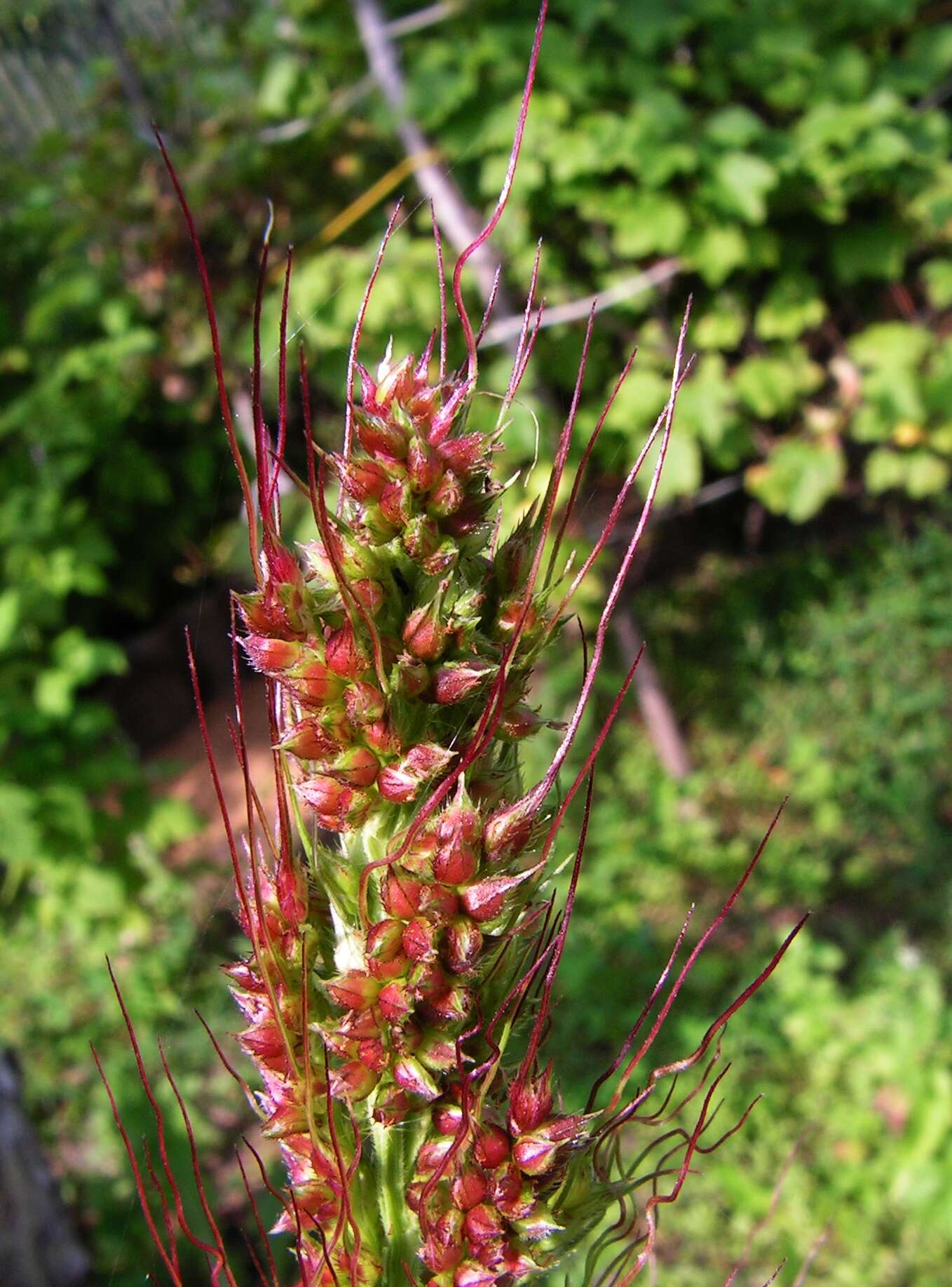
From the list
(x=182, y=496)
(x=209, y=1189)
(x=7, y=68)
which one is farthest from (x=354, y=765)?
(x=7, y=68)

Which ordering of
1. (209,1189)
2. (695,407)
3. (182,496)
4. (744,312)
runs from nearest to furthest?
(209,1189)
(695,407)
(744,312)
(182,496)

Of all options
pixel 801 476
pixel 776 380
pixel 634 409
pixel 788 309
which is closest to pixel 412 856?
pixel 634 409

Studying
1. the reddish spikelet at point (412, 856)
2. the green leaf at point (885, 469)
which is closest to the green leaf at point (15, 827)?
the reddish spikelet at point (412, 856)

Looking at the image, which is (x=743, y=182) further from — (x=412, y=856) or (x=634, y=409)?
(x=412, y=856)

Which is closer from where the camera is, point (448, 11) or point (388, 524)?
point (388, 524)

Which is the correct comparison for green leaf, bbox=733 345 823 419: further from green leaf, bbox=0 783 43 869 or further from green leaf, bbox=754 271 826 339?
green leaf, bbox=0 783 43 869

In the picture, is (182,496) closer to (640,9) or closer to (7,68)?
(7,68)

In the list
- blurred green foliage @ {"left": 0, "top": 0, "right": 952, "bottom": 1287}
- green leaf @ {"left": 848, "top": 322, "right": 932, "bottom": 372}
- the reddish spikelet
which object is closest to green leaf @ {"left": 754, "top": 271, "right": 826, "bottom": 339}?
blurred green foliage @ {"left": 0, "top": 0, "right": 952, "bottom": 1287}
